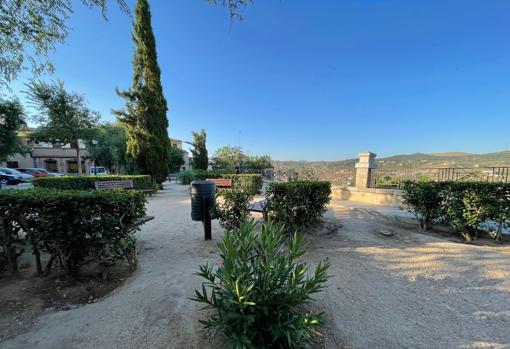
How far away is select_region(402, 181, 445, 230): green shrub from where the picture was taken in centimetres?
469

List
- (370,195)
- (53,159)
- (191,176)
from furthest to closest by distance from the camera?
(53,159) → (191,176) → (370,195)

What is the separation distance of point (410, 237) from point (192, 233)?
16.0 ft

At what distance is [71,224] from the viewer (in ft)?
8.16

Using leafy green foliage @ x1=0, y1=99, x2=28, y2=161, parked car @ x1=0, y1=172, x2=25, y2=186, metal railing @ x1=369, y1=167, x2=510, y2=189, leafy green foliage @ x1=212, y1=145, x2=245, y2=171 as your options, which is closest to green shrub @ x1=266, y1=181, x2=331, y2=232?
metal railing @ x1=369, y1=167, x2=510, y2=189

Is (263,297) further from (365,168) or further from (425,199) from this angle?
(365,168)

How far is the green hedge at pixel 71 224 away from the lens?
8.02 feet

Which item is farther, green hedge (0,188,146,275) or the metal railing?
the metal railing

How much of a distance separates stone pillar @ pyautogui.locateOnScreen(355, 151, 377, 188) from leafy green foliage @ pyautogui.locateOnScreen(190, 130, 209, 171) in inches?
645

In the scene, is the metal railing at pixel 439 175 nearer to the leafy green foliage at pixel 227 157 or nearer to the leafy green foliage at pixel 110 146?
the leafy green foliage at pixel 227 157

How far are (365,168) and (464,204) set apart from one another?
4384mm

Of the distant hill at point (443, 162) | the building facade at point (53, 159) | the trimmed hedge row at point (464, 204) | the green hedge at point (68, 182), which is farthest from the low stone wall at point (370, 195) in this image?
the building facade at point (53, 159)

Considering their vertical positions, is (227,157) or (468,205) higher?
(227,157)

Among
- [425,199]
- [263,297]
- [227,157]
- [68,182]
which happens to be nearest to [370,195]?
[425,199]

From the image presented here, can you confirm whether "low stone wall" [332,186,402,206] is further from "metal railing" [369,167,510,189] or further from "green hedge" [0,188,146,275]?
"green hedge" [0,188,146,275]
